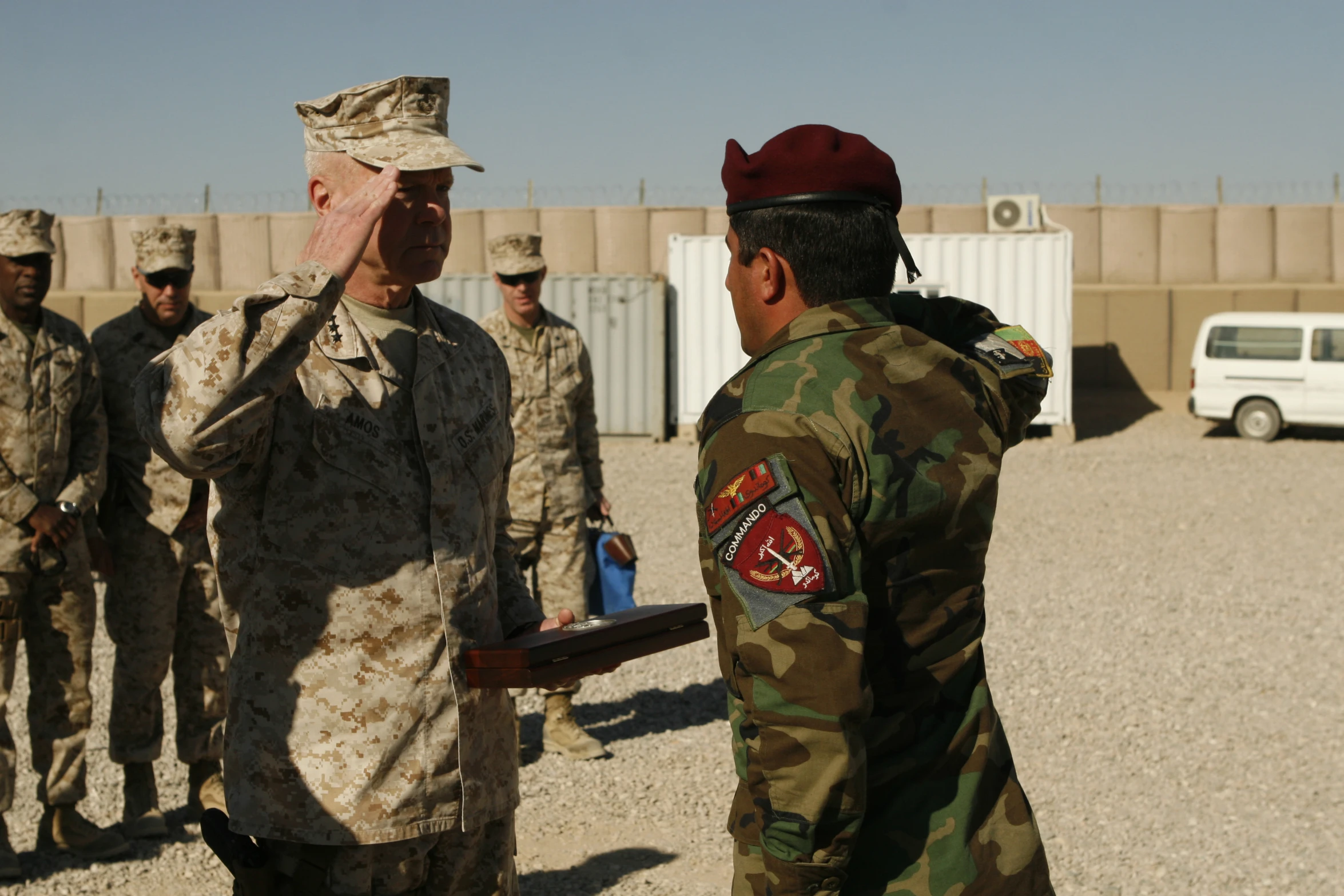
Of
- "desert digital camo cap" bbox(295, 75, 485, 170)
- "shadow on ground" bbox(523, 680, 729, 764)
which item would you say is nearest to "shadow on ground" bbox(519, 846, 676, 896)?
"shadow on ground" bbox(523, 680, 729, 764)

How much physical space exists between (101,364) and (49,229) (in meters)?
0.53

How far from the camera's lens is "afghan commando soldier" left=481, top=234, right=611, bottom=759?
573 centimetres

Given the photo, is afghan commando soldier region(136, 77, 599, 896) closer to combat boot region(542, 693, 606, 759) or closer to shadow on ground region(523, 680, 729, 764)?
combat boot region(542, 693, 606, 759)

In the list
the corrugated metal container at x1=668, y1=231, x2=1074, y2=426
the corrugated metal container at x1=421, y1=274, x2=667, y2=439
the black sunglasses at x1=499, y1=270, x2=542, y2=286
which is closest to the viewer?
the black sunglasses at x1=499, y1=270, x2=542, y2=286

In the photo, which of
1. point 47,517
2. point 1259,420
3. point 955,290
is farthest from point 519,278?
point 1259,420

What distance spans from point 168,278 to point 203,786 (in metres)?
1.95

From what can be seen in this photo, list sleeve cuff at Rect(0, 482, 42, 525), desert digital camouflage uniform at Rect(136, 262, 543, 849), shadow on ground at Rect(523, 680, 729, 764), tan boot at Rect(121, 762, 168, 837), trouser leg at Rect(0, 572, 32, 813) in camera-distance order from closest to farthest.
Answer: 1. desert digital camouflage uniform at Rect(136, 262, 543, 849)
2. trouser leg at Rect(0, 572, 32, 813)
3. sleeve cuff at Rect(0, 482, 42, 525)
4. tan boot at Rect(121, 762, 168, 837)
5. shadow on ground at Rect(523, 680, 729, 764)

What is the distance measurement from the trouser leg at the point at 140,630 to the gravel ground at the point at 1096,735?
0.40 metres

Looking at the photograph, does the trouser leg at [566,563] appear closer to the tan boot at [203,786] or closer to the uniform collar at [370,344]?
the tan boot at [203,786]

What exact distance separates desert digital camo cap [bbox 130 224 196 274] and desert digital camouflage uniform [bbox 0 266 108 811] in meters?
0.38

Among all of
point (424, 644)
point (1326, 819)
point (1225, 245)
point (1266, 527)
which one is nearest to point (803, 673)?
point (424, 644)

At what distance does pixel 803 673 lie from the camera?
1.67 metres

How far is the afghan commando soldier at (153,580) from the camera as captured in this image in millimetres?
4680

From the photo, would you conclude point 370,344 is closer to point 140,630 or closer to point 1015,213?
point 140,630
